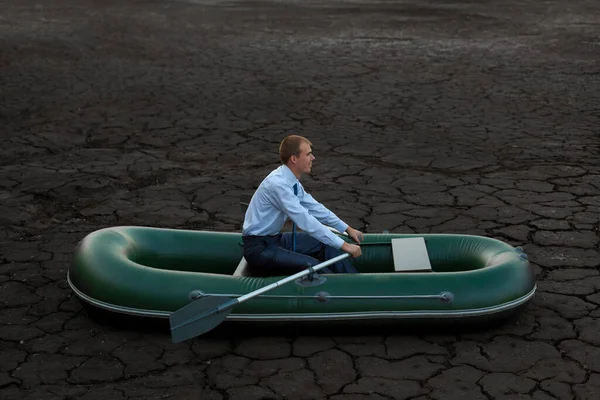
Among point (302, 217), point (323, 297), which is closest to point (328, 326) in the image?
point (323, 297)

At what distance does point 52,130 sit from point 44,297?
15.3 ft

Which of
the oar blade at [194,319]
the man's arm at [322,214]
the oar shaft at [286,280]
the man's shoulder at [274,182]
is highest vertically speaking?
the man's shoulder at [274,182]

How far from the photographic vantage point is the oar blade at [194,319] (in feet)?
15.3

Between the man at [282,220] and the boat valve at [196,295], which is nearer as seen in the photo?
the boat valve at [196,295]

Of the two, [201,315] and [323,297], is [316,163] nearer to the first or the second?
[323,297]

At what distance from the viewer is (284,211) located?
17.0ft

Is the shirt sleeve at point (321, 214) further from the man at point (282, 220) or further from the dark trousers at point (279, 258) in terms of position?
the dark trousers at point (279, 258)

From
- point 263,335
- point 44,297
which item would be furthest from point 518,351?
point 44,297

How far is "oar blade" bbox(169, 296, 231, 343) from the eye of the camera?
466cm

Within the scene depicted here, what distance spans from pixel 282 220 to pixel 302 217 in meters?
0.26

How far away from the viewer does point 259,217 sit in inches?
207

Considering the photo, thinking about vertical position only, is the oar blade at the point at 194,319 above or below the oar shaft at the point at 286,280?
below

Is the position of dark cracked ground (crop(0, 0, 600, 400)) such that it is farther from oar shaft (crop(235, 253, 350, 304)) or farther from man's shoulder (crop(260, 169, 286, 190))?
man's shoulder (crop(260, 169, 286, 190))

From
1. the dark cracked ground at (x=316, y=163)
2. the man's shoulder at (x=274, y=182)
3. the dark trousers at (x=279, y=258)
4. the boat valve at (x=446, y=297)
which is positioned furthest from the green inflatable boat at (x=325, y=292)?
the man's shoulder at (x=274, y=182)
